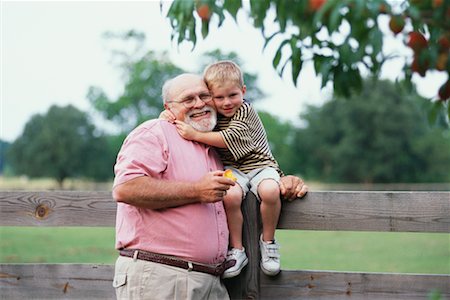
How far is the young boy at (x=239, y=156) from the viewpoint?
3738mm

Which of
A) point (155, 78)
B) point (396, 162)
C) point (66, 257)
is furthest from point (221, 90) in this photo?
point (155, 78)

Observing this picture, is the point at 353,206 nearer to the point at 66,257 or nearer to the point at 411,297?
the point at 411,297

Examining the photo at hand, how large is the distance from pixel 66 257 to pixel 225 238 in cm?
1221

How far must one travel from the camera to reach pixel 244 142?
382 cm

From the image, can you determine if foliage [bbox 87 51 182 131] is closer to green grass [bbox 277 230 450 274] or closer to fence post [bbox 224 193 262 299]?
green grass [bbox 277 230 450 274]

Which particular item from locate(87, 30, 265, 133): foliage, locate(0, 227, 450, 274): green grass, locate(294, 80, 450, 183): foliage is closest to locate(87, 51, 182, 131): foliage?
locate(87, 30, 265, 133): foliage

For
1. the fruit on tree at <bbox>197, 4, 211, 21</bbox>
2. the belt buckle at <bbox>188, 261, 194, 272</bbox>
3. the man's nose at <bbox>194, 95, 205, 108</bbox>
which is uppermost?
the fruit on tree at <bbox>197, 4, 211, 21</bbox>

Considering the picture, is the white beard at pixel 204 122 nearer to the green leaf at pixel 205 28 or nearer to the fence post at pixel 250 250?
the fence post at pixel 250 250

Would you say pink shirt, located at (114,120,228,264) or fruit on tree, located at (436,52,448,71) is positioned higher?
fruit on tree, located at (436,52,448,71)

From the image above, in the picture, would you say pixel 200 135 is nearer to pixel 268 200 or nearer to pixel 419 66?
pixel 268 200

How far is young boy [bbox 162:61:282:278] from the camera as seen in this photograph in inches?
147

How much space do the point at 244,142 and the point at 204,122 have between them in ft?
0.76

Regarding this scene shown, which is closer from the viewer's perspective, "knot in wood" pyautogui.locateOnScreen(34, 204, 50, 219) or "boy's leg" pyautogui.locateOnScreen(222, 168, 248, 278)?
"boy's leg" pyautogui.locateOnScreen(222, 168, 248, 278)

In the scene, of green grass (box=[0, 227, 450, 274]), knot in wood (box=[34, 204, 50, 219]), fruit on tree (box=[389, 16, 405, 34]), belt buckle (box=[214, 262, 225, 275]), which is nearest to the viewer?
fruit on tree (box=[389, 16, 405, 34])
